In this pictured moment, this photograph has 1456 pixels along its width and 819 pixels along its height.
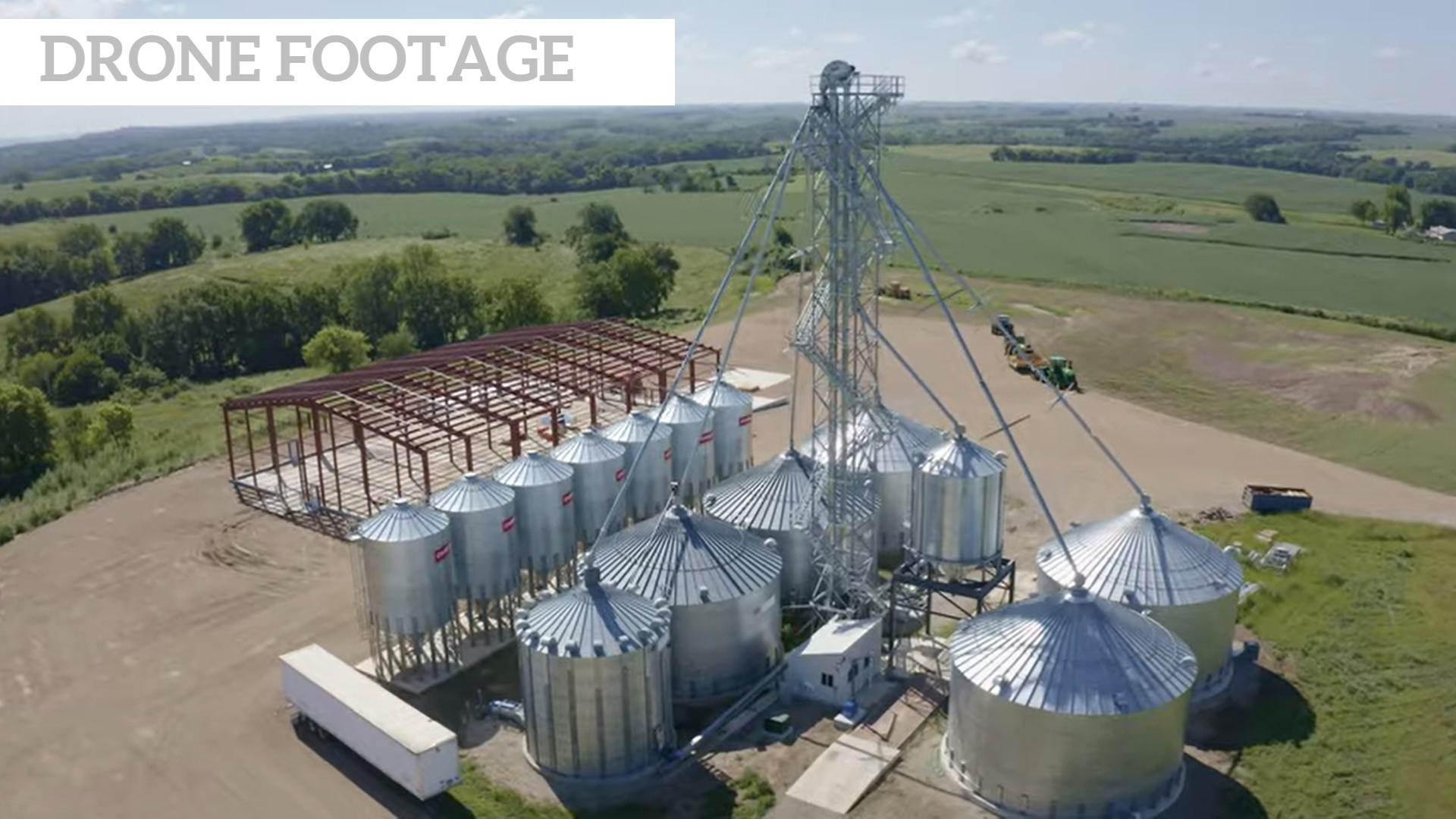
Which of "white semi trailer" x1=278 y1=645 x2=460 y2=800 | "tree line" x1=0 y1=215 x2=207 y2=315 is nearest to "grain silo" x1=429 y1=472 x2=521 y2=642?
"white semi trailer" x1=278 y1=645 x2=460 y2=800

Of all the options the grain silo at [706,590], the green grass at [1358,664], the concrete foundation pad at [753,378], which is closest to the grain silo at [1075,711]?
the green grass at [1358,664]

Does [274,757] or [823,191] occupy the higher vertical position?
[823,191]

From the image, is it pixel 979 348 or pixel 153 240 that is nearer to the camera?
pixel 979 348

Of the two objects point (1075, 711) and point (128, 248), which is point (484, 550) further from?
point (128, 248)

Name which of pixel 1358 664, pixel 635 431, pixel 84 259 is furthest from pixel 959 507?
pixel 84 259

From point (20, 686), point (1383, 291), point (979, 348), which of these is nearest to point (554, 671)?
point (20, 686)

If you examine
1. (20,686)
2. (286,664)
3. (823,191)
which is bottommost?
(20,686)

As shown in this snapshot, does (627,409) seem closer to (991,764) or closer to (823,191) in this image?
(823,191)
